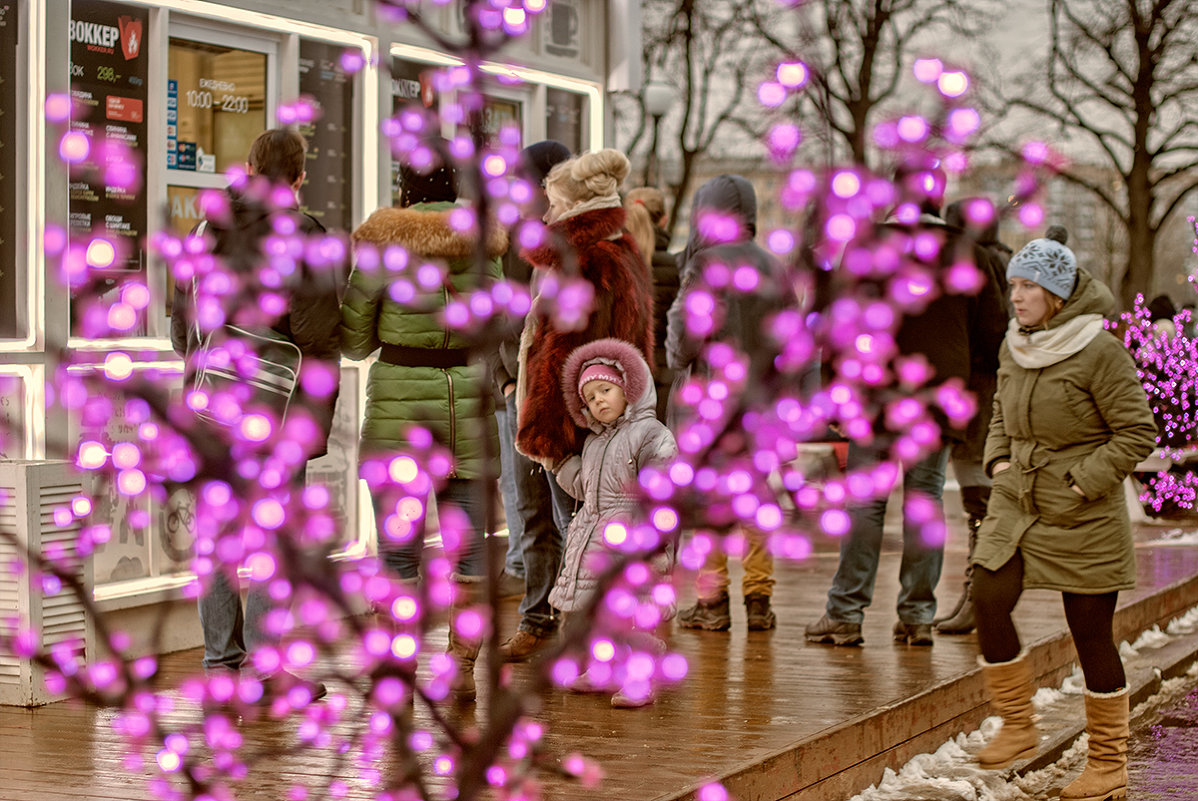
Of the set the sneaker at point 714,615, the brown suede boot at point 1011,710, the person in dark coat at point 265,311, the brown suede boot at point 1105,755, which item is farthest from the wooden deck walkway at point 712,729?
the brown suede boot at point 1105,755

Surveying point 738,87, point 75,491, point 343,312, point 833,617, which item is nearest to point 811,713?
point 833,617

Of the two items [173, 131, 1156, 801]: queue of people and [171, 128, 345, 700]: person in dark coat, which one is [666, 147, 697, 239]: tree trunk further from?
[171, 128, 345, 700]: person in dark coat

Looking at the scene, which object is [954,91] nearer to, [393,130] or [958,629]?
[393,130]

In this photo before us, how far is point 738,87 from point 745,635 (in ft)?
71.4

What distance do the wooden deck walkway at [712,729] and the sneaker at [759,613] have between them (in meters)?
0.08

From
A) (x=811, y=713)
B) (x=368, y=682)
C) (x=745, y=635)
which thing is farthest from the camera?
(x=745, y=635)

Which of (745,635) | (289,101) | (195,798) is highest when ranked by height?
(289,101)

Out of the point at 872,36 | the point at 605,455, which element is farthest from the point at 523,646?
the point at 872,36

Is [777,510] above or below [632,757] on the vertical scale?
above

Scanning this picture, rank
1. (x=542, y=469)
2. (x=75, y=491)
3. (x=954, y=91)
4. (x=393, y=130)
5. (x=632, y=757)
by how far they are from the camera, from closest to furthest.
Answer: (x=954, y=91) < (x=393, y=130) < (x=632, y=757) < (x=75, y=491) < (x=542, y=469)

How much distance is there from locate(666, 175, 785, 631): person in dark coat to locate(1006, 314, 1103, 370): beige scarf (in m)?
1.39

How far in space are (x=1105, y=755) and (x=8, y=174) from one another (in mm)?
4586

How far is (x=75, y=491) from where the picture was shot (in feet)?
21.3

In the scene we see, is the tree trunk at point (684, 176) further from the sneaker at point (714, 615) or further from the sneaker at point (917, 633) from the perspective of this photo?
the sneaker at point (917, 633)
